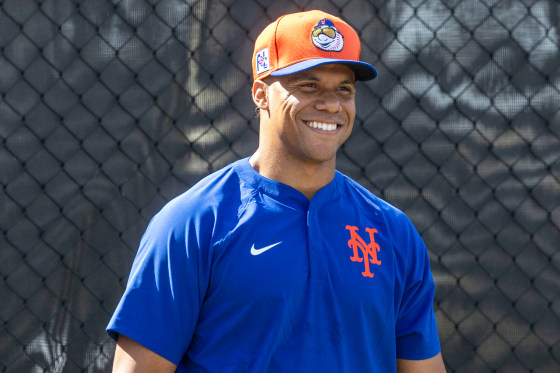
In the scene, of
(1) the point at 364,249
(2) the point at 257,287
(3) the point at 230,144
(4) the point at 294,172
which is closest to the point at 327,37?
(4) the point at 294,172

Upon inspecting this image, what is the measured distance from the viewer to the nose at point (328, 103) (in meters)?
1.50

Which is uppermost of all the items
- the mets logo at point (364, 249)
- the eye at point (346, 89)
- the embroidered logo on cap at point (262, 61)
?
the embroidered logo on cap at point (262, 61)

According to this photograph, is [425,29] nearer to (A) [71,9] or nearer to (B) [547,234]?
(B) [547,234]

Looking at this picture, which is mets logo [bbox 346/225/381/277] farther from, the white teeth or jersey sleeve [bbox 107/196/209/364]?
jersey sleeve [bbox 107/196/209/364]

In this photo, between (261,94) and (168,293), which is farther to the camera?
(261,94)

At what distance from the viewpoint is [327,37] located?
1.53 m

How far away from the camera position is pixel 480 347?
2.58m

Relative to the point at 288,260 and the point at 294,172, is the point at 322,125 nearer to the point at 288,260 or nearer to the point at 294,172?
the point at 294,172

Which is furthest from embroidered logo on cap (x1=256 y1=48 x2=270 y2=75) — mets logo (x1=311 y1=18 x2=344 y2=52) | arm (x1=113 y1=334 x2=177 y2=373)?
arm (x1=113 y1=334 x2=177 y2=373)

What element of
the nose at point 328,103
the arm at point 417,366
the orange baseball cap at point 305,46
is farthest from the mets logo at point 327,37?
the arm at point 417,366

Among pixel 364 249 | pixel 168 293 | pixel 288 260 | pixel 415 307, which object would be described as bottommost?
pixel 415 307

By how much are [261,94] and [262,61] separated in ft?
0.26

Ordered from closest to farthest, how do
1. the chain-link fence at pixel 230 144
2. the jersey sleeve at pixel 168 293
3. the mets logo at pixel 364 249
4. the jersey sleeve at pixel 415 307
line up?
1. the jersey sleeve at pixel 168 293
2. the mets logo at pixel 364 249
3. the jersey sleeve at pixel 415 307
4. the chain-link fence at pixel 230 144

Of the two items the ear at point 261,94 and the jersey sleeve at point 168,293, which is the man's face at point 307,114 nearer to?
the ear at point 261,94
